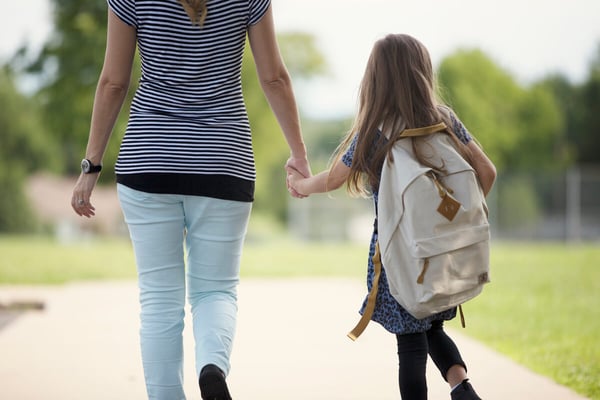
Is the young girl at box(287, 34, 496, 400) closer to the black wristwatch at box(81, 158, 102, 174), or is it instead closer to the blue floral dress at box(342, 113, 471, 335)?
the blue floral dress at box(342, 113, 471, 335)

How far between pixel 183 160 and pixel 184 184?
0.07 meters

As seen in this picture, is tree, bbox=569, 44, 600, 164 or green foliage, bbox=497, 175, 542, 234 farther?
tree, bbox=569, 44, 600, 164

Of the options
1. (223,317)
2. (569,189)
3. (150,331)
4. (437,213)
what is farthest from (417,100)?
(569,189)

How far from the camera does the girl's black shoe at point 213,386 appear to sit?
2.39 meters

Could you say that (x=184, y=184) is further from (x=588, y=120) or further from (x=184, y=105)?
(x=588, y=120)

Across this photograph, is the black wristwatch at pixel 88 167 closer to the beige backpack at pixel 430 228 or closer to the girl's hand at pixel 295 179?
the girl's hand at pixel 295 179

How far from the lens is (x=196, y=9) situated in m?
2.45

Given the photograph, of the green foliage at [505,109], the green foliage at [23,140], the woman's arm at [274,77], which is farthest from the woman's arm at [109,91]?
the green foliage at [505,109]

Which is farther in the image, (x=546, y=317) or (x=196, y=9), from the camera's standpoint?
(x=546, y=317)

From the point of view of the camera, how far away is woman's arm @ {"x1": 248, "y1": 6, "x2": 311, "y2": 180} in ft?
8.55

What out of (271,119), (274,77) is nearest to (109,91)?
(274,77)

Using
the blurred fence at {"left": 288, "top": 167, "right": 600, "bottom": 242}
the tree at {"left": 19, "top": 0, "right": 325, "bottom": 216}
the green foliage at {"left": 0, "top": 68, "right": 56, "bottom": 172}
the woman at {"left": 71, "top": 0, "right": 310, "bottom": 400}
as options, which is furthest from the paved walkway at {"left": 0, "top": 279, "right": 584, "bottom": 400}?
the green foliage at {"left": 0, "top": 68, "right": 56, "bottom": 172}

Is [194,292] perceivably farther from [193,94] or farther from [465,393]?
[465,393]

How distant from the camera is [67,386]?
4.02 meters
